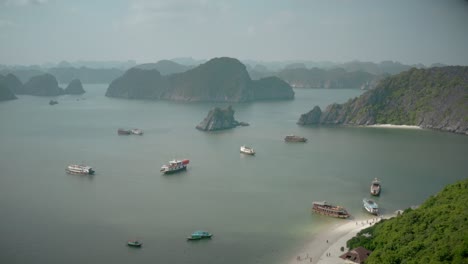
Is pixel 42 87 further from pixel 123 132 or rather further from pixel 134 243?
pixel 134 243

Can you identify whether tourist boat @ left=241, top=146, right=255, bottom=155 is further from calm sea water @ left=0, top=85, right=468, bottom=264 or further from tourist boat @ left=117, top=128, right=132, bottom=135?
tourist boat @ left=117, top=128, right=132, bottom=135

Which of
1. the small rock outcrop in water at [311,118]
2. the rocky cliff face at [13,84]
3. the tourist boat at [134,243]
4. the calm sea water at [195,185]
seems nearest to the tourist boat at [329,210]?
the calm sea water at [195,185]

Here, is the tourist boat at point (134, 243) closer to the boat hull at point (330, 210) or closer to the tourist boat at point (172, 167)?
the boat hull at point (330, 210)

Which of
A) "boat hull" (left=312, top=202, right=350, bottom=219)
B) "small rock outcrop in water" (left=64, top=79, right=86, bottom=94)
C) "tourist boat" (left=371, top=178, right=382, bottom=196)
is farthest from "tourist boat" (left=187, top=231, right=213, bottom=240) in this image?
"small rock outcrop in water" (left=64, top=79, right=86, bottom=94)

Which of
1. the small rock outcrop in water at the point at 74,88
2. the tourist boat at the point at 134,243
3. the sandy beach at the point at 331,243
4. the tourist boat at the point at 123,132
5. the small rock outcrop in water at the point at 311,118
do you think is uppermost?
the small rock outcrop in water at the point at 311,118

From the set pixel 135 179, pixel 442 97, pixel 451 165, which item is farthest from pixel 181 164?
pixel 442 97
